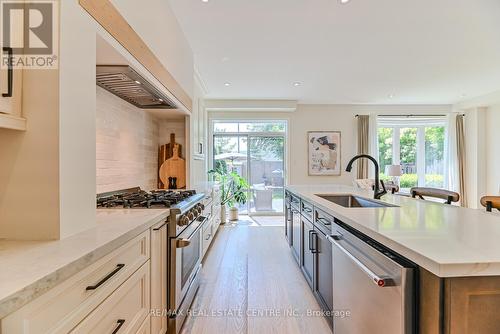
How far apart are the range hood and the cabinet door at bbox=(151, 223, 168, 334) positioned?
1.05 meters

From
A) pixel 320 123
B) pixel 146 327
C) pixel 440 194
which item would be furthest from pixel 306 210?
pixel 320 123

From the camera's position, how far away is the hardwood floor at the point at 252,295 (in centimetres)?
198

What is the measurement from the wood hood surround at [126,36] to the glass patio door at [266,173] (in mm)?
4114

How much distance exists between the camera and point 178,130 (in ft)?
11.4

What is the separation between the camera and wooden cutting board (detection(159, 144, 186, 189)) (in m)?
3.33

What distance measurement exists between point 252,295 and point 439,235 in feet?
5.90

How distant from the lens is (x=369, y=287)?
1.15m

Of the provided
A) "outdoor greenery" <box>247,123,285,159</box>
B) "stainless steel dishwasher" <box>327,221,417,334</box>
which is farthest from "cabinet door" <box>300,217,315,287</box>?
"outdoor greenery" <box>247,123,285,159</box>

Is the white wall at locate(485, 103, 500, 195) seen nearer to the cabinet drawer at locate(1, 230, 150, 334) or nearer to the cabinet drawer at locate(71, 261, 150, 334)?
the cabinet drawer at locate(71, 261, 150, 334)

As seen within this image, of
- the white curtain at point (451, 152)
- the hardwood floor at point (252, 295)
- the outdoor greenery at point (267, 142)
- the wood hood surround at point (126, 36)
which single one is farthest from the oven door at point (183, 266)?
the white curtain at point (451, 152)

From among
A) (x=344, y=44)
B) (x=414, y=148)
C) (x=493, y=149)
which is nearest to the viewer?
(x=344, y=44)

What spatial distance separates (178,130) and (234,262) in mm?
1811

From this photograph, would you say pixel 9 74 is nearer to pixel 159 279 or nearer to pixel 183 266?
pixel 159 279

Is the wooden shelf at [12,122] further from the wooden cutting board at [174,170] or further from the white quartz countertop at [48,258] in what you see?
the wooden cutting board at [174,170]
